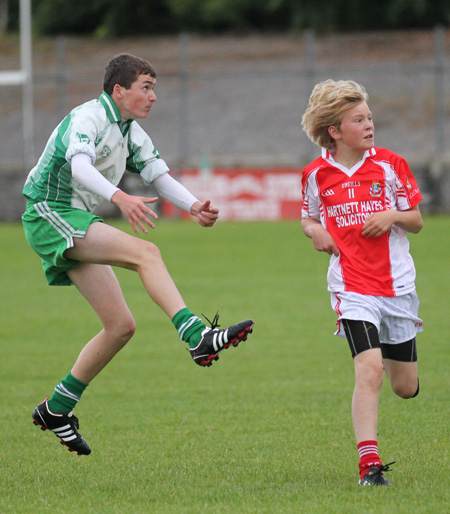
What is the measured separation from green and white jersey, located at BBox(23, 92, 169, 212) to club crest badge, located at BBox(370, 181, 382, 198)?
1367 mm

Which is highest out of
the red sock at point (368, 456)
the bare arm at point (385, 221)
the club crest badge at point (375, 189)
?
the club crest badge at point (375, 189)

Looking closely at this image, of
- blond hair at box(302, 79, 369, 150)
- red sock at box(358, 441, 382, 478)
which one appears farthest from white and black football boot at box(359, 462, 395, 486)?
blond hair at box(302, 79, 369, 150)

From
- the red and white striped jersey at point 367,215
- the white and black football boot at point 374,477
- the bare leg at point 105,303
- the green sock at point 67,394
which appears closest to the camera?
the white and black football boot at point 374,477

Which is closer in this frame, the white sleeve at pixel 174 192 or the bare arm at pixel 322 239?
the bare arm at pixel 322 239

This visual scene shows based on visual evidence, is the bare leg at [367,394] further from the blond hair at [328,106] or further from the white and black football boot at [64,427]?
the white and black football boot at [64,427]

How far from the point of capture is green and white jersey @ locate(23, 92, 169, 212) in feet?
16.2

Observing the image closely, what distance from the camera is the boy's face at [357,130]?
482 cm

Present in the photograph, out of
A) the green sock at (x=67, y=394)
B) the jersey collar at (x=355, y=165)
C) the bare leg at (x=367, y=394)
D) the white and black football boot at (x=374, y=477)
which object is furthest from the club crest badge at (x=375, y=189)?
the green sock at (x=67, y=394)

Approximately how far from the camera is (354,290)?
471 cm

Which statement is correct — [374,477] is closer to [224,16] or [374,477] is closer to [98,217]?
[98,217]

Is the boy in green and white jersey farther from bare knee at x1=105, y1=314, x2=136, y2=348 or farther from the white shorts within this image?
the white shorts

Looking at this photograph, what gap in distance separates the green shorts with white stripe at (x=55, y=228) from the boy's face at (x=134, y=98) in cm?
60

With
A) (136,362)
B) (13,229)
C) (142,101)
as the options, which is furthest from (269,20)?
(142,101)

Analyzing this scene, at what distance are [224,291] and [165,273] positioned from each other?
8.64m
